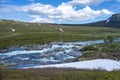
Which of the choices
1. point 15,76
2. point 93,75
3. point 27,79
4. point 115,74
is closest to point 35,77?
point 27,79

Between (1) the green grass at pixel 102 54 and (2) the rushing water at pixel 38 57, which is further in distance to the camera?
(1) the green grass at pixel 102 54

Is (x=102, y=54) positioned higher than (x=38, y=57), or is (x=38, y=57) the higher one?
(x=102, y=54)

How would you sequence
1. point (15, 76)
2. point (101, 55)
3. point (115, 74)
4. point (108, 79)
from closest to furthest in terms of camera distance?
point (108, 79)
point (115, 74)
point (15, 76)
point (101, 55)

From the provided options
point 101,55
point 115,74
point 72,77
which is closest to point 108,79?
point 115,74

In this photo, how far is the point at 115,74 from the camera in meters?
23.6

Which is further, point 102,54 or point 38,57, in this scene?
point 38,57

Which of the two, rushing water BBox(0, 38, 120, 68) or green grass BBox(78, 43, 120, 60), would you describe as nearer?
rushing water BBox(0, 38, 120, 68)

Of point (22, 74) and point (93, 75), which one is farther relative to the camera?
point (22, 74)

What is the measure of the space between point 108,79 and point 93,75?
8.91ft

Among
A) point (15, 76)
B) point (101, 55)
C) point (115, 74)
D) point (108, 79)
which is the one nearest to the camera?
point (108, 79)

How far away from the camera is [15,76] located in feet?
84.8

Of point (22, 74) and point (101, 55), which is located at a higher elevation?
point (22, 74)

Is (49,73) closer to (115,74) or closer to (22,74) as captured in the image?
(22,74)

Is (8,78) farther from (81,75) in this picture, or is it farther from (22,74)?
(81,75)
